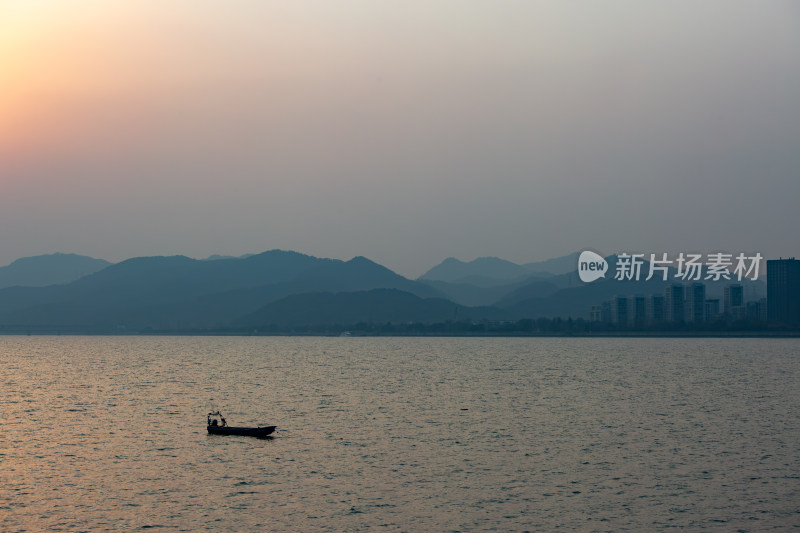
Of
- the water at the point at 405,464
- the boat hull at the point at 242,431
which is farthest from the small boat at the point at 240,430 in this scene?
the water at the point at 405,464

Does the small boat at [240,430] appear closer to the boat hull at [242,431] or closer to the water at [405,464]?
the boat hull at [242,431]

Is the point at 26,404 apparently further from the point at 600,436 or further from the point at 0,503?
the point at 600,436

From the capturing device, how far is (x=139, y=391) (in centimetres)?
15962

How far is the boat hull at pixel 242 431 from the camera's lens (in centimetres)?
9638

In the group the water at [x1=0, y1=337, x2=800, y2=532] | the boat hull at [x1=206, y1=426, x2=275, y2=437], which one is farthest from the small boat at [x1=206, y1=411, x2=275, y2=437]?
the water at [x1=0, y1=337, x2=800, y2=532]

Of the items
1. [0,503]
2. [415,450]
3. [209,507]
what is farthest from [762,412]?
[0,503]

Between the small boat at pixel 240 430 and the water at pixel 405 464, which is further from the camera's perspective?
the small boat at pixel 240 430

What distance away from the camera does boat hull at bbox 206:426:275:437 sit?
316ft

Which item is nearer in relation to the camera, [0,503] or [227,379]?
[0,503]

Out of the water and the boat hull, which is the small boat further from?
the water

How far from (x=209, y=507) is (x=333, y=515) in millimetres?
9431

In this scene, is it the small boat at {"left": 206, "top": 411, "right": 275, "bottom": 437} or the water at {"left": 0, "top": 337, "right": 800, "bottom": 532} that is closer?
the water at {"left": 0, "top": 337, "right": 800, "bottom": 532}

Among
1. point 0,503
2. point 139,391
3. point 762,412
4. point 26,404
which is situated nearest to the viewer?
point 0,503

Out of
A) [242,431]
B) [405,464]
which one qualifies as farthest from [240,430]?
[405,464]
